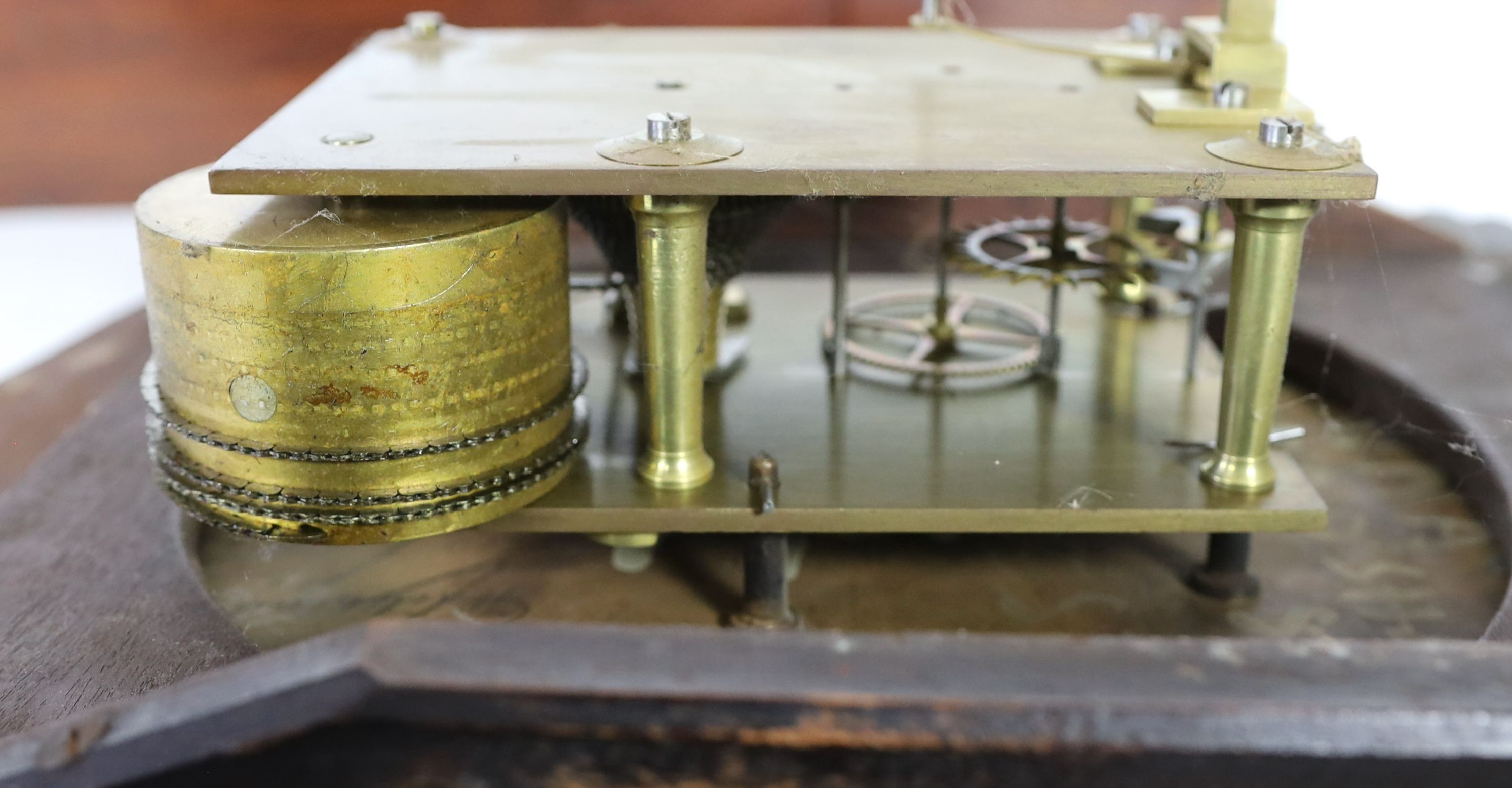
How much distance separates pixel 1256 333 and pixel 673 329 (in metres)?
0.62

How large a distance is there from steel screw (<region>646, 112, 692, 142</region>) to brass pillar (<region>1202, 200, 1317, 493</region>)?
57cm

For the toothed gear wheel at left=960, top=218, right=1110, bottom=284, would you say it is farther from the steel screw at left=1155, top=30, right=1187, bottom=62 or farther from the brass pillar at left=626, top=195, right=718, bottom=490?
the brass pillar at left=626, top=195, right=718, bottom=490

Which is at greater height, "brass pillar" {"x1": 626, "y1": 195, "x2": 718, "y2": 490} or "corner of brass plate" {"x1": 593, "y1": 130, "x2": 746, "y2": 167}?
"corner of brass plate" {"x1": 593, "y1": 130, "x2": 746, "y2": 167}

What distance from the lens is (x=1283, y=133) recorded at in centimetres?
158

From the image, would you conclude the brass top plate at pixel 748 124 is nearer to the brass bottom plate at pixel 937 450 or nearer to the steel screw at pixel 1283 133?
the steel screw at pixel 1283 133

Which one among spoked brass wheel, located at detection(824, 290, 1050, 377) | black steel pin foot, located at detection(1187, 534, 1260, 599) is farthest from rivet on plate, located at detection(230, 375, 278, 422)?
black steel pin foot, located at detection(1187, 534, 1260, 599)

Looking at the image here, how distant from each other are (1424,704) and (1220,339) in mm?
1825

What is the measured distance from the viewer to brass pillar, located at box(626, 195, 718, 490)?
1.58 m

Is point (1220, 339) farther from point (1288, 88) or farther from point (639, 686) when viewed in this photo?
point (639, 686)

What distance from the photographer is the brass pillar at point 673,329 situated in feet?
5.19

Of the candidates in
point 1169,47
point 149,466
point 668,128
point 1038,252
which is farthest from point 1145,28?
point 149,466

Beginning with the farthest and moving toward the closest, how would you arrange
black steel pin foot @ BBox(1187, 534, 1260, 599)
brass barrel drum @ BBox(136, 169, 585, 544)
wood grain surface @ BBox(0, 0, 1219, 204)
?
1. wood grain surface @ BBox(0, 0, 1219, 204)
2. black steel pin foot @ BBox(1187, 534, 1260, 599)
3. brass barrel drum @ BBox(136, 169, 585, 544)

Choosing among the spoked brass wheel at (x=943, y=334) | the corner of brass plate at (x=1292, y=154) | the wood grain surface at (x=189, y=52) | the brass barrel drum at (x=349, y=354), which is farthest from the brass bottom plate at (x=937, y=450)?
the wood grain surface at (x=189, y=52)

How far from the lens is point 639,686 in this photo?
94 centimetres
